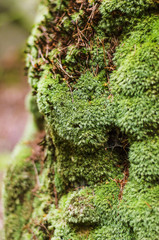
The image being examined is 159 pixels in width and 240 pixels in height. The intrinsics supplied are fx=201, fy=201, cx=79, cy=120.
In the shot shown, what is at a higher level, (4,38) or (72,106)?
(4,38)

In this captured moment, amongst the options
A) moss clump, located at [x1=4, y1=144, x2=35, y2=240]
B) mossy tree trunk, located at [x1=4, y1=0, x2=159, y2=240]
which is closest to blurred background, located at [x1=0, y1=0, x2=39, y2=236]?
moss clump, located at [x1=4, y1=144, x2=35, y2=240]

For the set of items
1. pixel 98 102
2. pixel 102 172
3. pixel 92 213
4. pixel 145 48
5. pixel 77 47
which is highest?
pixel 77 47

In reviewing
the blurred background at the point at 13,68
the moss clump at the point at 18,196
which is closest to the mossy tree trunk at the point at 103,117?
the moss clump at the point at 18,196

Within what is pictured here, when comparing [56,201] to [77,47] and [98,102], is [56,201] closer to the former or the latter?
[98,102]

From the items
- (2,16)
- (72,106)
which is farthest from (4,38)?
(72,106)

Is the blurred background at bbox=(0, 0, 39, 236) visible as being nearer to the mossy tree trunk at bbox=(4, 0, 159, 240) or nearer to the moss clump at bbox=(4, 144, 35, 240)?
the moss clump at bbox=(4, 144, 35, 240)
